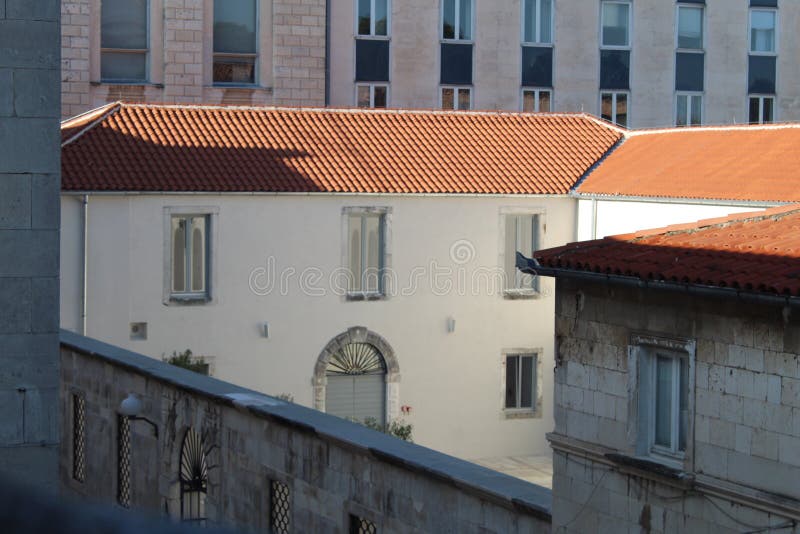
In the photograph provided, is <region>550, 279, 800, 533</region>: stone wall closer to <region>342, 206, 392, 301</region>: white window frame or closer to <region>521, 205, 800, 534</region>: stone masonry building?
<region>521, 205, 800, 534</region>: stone masonry building

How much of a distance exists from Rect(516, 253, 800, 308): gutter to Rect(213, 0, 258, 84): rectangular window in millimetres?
27684

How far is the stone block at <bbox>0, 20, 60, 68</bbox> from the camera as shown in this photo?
8.12m

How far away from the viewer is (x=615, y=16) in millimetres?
43969

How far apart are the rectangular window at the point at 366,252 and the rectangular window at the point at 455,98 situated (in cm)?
1218

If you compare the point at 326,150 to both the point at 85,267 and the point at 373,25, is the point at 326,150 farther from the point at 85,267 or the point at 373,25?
the point at 373,25

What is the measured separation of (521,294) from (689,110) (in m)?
15.4

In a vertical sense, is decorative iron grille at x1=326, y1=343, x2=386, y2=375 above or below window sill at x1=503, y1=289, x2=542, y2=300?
below

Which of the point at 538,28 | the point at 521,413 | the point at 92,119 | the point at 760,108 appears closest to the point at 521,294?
the point at 521,413

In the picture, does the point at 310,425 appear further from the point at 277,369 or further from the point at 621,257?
the point at 277,369

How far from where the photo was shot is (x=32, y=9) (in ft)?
26.9

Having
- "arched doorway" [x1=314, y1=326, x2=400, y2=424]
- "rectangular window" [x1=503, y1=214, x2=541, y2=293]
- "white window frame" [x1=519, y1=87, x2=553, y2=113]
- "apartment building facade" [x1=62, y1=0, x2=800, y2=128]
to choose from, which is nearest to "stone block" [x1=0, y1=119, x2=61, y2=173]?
"arched doorway" [x1=314, y1=326, x2=400, y2=424]

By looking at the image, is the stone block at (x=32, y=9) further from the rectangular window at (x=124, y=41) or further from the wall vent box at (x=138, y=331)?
the rectangular window at (x=124, y=41)

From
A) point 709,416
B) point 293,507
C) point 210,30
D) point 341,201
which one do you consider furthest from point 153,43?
point 709,416

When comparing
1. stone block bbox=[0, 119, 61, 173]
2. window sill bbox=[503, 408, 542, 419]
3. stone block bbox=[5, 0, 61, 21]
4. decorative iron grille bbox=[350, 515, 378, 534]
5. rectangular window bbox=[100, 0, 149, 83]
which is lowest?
window sill bbox=[503, 408, 542, 419]
